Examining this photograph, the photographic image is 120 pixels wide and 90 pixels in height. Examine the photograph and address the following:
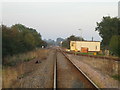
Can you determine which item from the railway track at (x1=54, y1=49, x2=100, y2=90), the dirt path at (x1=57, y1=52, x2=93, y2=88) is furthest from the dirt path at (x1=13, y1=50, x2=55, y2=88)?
the dirt path at (x1=57, y1=52, x2=93, y2=88)

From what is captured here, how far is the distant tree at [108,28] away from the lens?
3448 inches

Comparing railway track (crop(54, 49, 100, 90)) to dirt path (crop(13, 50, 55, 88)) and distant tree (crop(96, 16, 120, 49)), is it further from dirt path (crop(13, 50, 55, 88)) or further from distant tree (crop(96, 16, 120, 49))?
distant tree (crop(96, 16, 120, 49))

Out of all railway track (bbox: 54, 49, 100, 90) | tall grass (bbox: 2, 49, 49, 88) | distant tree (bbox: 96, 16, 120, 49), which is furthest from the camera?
distant tree (bbox: 96, 16, 120, 49)

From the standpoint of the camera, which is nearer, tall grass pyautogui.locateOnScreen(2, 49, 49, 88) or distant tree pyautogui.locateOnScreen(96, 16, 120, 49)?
tall grass pyautogui.locateOnScreen(2, 49, 49, 88)

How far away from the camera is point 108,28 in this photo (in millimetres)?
90875

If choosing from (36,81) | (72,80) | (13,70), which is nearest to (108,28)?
(13,70)

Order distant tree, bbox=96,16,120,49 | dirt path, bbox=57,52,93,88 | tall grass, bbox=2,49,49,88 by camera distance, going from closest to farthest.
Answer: dirt path, bbox=57,52,93,88 < tall grass, bbox=2,49,49,88 < distant tree, bbox=96,16,120,49

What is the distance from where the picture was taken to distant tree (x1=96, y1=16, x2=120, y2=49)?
287ft

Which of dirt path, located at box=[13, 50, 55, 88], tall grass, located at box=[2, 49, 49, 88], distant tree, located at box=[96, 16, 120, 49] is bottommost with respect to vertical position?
dirt path, located at box=[13, 50, 55, 88]

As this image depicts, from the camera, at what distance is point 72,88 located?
11.0m

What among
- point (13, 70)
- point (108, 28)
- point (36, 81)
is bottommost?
point (36, 81)

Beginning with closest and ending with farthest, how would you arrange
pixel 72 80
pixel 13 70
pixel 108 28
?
pixel 72 80 → pixel 13 70 → pixel 108 28

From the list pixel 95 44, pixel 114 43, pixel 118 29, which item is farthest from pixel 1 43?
pixel 118 29

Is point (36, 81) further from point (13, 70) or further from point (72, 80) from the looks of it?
point (13, 70)
